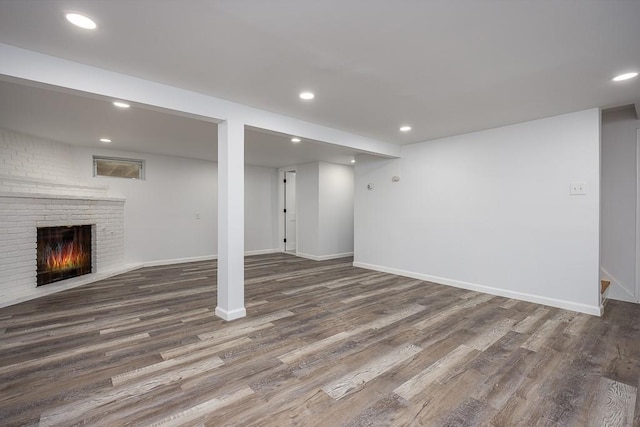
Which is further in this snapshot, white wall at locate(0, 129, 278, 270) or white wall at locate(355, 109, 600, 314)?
white wall at locate(0, 129, 278, 270)

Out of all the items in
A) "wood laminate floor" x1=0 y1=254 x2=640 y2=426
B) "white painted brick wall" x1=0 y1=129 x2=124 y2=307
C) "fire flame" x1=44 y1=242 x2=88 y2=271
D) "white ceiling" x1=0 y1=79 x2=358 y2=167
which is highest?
"white ceiling" x1=0 y1=79 x2=358 y2=167

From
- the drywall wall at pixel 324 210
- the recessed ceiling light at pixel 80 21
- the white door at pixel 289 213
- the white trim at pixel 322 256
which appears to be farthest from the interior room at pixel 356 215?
the white door at pixel 289 213

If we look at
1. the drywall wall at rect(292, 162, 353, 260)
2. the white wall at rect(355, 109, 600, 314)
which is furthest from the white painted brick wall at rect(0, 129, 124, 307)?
→ the white wall at rect(355, 109, 600, 314)

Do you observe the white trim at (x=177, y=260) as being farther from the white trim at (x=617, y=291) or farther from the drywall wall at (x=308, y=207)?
the white trim at (x=617, y=291)

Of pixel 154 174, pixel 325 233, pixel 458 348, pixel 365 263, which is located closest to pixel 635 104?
pixel 458 348

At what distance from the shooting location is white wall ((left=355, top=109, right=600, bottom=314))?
3549 millimetres

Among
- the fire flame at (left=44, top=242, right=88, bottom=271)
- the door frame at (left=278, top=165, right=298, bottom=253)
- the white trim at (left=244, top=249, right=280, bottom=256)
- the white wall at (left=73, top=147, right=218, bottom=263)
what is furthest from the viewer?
the door frame at (left=278, top=165, right=298, bottom=253)

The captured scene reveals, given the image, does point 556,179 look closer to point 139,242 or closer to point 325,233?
point 325,233

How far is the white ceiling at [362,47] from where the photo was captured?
176 centimetres

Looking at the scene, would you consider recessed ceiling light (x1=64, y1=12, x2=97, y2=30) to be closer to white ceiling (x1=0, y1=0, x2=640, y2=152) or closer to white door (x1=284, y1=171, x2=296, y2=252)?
white ceiling (x1=0, y1=0, x2=640, y2=152)

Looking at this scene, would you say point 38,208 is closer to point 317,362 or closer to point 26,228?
point 26,228

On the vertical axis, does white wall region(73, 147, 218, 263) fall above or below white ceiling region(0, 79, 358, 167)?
below

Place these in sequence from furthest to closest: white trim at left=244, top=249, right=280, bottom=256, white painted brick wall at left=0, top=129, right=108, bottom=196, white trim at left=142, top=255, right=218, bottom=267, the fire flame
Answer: white trim at left=244, top=249, right=280, bottom=256 < white trim at left=142, top=255, right=218, bottom=267 < the fire flame < white painted brick wall at left=0, top=129, right=108, bottom=196

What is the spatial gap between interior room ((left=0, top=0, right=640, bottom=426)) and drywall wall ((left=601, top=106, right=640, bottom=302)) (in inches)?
0.9
